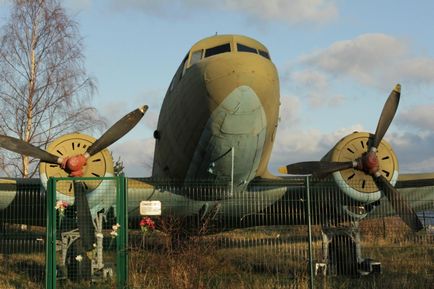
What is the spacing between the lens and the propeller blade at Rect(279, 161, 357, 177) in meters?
10.4

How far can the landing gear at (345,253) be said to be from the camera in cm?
1005

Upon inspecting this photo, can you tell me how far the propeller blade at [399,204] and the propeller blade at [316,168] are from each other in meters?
0.78

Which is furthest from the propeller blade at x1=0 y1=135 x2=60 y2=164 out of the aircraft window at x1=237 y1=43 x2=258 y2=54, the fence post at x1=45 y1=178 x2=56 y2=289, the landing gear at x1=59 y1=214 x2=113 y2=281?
the aircraft window at x1=237 y1=43 x2=258 y2=54

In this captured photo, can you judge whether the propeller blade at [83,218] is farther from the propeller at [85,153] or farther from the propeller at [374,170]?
the propeller at [374,170]

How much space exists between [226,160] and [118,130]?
8.45 ft

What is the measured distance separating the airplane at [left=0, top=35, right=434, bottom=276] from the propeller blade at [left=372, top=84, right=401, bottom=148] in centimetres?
3

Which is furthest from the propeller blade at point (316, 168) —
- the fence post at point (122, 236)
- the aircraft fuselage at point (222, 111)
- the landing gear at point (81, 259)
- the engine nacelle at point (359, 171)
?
the landing gear at point (81, 259)

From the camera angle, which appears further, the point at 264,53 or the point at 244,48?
the point at 264,53

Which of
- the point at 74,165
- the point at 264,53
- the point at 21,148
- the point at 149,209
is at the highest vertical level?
the point at 264,53

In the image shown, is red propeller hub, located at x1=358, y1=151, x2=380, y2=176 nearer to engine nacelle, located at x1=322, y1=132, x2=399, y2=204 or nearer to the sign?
engine nacelle, located at x1=322, y1=132, x2=399, y2=204

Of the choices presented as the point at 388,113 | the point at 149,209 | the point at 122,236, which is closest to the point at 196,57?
the point at 149,209

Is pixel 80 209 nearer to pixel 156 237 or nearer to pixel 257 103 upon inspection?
pixel 156 237

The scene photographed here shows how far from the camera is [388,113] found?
37.9ft

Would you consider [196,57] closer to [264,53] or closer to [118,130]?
[264,53]
